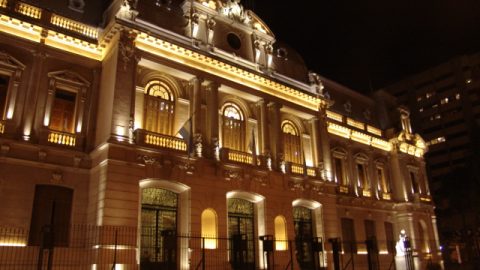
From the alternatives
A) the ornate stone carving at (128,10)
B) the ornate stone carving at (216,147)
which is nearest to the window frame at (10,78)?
the ornate stone carving at (128,10)

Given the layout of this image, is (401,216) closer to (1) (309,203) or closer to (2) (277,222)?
(1) (309,203)

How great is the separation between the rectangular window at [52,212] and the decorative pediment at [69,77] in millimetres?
5165

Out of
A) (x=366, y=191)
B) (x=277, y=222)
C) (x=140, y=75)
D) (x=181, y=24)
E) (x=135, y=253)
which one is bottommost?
(x=135, y=253)

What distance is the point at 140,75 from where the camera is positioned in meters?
22.4

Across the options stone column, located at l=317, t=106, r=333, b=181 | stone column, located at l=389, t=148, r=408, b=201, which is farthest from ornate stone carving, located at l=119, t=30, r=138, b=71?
stone column, located at l=389, t=148, r=408, b=201

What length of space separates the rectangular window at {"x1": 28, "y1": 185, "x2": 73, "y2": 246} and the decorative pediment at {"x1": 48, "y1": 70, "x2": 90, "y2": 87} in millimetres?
5165

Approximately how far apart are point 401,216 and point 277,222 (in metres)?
15.3

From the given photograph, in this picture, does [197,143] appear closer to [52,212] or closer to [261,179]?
[261,179]

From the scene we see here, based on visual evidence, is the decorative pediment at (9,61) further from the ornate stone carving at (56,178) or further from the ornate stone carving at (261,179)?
the ornate stone carving at (261,179)

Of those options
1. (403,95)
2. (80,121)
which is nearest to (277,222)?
(80,121)

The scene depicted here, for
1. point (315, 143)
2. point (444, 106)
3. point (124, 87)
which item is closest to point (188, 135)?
point (124, 87)

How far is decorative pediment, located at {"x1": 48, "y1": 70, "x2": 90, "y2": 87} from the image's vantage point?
20708 millimetres

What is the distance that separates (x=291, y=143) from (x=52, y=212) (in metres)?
15.0

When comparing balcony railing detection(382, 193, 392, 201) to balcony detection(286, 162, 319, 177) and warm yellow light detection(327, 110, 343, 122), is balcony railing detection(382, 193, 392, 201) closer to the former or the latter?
warm yellow light detection(327, 110, 343, 122)
